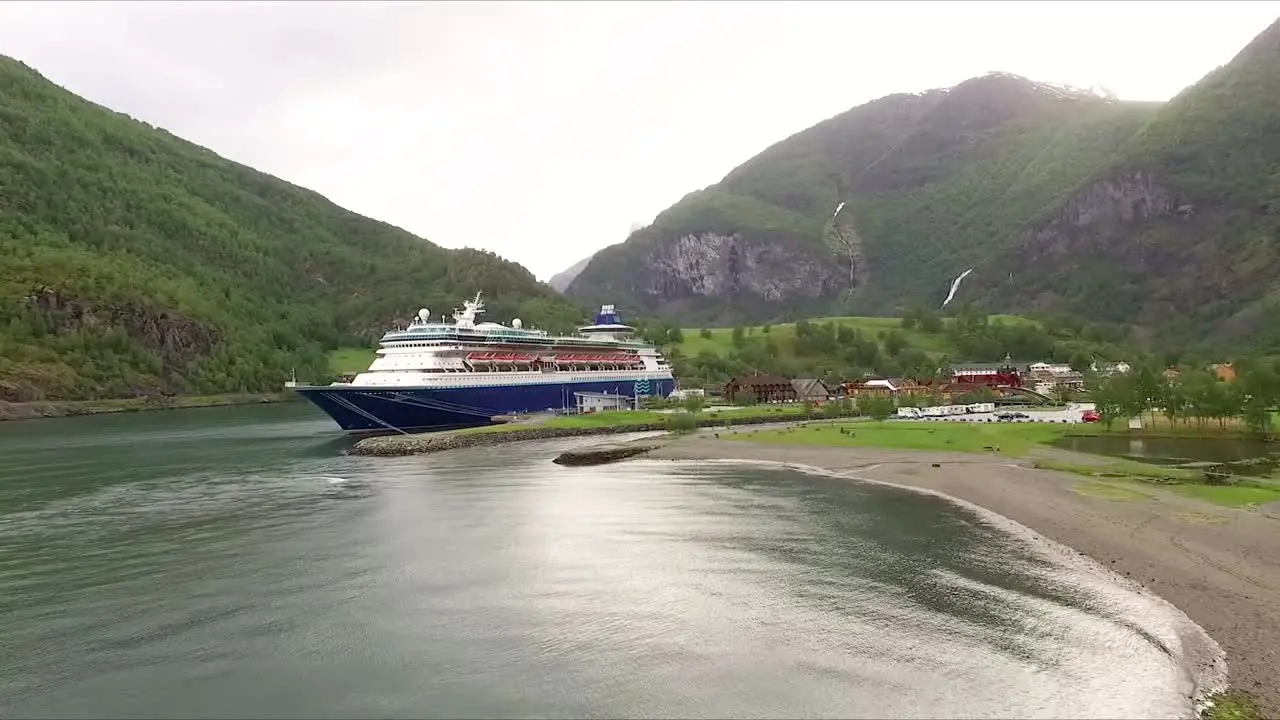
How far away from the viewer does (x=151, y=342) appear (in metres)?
166

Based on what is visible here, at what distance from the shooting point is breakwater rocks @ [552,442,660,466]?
194ft

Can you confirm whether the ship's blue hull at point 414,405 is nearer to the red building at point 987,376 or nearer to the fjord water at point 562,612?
the fjord water at point 562,612

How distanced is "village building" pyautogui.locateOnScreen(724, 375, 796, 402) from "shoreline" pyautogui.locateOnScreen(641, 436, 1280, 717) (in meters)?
67.6

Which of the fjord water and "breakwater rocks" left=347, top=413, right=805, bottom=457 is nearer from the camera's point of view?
the fjord water

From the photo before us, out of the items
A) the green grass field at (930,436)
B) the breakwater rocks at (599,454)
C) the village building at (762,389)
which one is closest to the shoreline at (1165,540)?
the green grass field at (930,436)

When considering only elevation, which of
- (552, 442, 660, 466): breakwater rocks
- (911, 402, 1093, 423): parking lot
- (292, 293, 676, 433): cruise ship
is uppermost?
(292, 293, 676, 433): cruise ship

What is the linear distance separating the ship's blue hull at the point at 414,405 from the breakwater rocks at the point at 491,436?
203 inches

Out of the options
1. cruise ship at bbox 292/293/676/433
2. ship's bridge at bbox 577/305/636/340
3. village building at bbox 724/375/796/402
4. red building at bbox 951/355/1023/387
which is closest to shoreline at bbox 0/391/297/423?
cruise ship at bbox 292/293/676/433

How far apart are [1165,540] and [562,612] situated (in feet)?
70.2

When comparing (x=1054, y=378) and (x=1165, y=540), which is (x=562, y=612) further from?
(x=1054, y=378)

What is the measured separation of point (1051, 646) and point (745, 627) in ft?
24.4

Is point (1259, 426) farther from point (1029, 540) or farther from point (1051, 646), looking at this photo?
point (1051, 646)

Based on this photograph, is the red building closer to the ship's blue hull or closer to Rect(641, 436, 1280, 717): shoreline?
the ship's blue hull

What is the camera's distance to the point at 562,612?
75.8 feet
